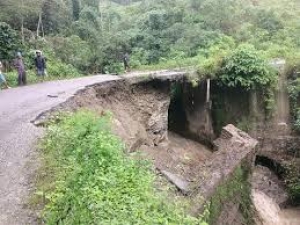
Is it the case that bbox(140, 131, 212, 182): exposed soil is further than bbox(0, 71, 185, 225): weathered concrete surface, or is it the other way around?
bbox(140, 131, 212, 182): exposed soil

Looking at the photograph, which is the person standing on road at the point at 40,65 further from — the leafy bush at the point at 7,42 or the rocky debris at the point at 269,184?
the rocky debris at the point at 269,184

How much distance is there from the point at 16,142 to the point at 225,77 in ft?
42.7

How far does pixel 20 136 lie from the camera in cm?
989

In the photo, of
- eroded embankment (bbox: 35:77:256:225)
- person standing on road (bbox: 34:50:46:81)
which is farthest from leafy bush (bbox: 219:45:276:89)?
person standing on road (bbox: 34:50:46:81)

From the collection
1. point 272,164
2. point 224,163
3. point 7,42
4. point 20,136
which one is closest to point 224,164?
point 224,163

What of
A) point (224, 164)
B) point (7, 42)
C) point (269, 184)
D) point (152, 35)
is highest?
point (7, 42)

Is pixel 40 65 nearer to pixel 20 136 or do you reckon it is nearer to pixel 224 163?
pixel 224 163

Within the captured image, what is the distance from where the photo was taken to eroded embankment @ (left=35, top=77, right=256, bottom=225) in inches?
465

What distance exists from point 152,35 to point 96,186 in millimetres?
25637

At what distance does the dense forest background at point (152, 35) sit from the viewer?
25.8 metres

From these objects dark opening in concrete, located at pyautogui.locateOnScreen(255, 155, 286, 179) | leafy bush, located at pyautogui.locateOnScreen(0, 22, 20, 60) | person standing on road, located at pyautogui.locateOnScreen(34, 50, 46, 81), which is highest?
leafy bush, located at pyautogui.locateOnScreen(0, 22, 20, 60)

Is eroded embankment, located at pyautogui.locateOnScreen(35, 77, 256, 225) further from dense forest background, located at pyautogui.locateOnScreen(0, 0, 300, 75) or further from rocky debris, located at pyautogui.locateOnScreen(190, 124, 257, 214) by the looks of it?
dense forest background, located at pyautogui.locateOnScreen(0, 0, 300, 75)

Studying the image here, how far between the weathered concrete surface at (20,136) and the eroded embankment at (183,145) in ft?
1.72

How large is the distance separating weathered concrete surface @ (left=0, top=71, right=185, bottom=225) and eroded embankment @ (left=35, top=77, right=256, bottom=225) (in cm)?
52
